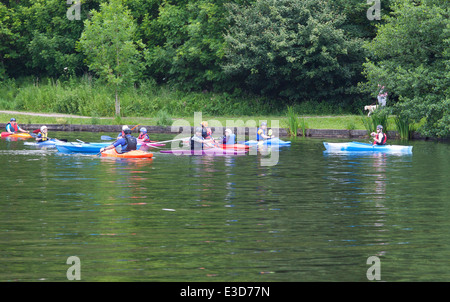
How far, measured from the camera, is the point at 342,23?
42406mm

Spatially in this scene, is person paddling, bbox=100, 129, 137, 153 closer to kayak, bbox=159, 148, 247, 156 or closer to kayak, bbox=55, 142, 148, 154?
kayak, bbox=55, 142, 148, 154

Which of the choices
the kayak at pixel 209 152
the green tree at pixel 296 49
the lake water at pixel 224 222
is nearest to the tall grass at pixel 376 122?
the green tree at pixel 296 49

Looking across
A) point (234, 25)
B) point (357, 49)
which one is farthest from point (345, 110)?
point (234, 25)

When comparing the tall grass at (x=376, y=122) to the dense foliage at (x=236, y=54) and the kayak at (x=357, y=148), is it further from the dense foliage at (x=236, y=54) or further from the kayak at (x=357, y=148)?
the kayak at (x=357, y=148)

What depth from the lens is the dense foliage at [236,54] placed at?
3209cm

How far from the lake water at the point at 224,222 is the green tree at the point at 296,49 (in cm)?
2010

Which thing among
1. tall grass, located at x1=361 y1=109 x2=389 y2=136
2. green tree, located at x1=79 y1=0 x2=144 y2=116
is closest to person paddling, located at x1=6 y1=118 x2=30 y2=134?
green tree, located at x1=79 y1=0 x2=144 y2=116

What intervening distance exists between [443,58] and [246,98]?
632 inches

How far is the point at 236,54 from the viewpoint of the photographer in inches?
1672

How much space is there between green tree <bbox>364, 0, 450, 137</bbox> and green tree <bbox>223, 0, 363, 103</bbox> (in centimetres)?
719
